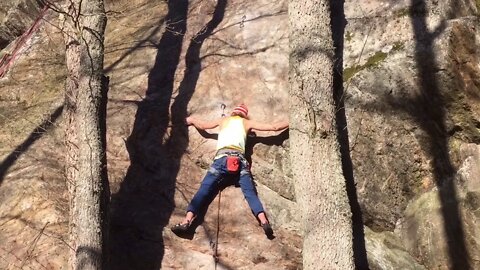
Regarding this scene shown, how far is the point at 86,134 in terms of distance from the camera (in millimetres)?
6676

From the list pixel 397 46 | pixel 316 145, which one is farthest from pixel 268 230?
pixel 397 46

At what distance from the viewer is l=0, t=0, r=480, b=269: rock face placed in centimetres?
651

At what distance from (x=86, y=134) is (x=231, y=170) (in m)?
1.76

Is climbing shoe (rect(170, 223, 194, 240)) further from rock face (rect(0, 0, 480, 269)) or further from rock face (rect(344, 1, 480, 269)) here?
rock face (rect(344, 1, 480, 269))

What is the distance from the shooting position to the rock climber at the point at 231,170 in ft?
22.9

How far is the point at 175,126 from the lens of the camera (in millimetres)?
8258

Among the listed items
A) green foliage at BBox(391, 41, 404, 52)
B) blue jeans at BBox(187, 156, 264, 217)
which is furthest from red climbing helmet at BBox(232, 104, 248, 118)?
green foliage at BBox(391, 41, 404, 52)

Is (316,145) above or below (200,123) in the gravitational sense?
below

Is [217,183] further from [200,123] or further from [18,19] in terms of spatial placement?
[18,19]

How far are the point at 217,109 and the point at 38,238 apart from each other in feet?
9.54

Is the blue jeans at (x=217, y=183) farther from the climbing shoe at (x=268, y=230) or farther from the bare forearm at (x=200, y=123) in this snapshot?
the bare forearm at (x=200, y=123)

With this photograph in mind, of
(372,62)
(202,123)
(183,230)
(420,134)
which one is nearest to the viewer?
(420,134)

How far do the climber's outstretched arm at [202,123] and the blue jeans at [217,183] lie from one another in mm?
738

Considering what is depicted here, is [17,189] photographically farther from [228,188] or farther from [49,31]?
[49,31]
